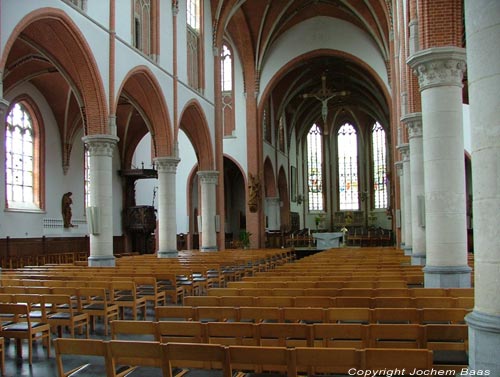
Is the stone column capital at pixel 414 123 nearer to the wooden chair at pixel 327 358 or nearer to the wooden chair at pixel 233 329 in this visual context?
the wooden chair at pixel 233 329

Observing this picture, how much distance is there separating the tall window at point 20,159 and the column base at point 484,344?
21155 mm

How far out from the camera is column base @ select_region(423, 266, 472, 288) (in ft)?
34.4

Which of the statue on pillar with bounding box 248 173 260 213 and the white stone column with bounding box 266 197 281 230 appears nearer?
the statue on pillar with bounding box 248 173 260 213

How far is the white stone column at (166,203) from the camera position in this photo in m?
23.5

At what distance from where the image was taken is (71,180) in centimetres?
2675

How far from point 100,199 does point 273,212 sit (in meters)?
26.4

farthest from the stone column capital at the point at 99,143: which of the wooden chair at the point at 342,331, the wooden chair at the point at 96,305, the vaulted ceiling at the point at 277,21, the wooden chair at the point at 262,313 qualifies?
the wooden chair at the point at 342,331

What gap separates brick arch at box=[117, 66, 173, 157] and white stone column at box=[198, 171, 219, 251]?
529 cm

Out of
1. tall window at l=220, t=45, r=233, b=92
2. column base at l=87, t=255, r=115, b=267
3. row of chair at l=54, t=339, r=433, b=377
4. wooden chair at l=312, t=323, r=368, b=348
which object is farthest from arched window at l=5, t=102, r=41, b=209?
wooden chair at l=312, t=323, r=368, b=348

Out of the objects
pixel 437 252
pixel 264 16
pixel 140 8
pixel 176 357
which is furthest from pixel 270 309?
pixel 264 16

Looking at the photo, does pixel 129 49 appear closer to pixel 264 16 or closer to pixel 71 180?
pixel 71 180

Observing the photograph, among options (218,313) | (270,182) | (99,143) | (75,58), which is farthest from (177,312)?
(270,182)

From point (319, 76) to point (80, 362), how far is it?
3942 cm

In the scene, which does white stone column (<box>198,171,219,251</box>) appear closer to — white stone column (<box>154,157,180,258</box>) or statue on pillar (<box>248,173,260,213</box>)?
white stone column (<box>154,157,180,258</box>)
